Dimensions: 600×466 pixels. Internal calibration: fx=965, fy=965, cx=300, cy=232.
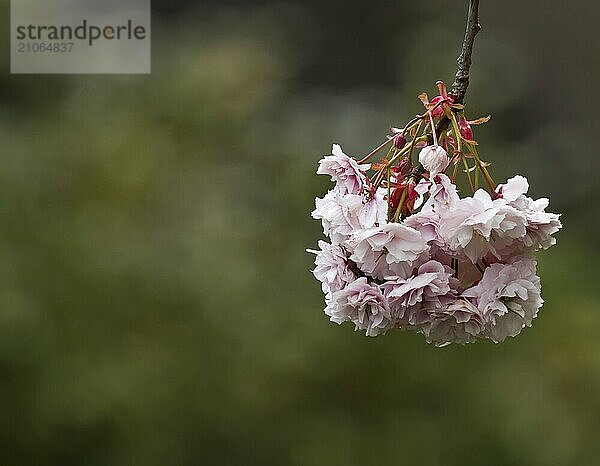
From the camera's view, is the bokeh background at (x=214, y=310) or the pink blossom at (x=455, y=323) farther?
the bokeh background at (x=214, y=310)

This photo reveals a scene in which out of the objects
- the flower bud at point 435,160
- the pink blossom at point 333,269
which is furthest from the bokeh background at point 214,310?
the flower bud at point 435,160

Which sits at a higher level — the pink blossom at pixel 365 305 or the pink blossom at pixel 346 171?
the pink blossom at pixel 346 171

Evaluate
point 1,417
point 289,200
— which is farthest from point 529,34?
point 1,417

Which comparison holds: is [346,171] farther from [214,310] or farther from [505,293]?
[214,310]

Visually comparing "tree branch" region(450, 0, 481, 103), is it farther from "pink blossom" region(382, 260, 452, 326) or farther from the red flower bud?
"pink blossom" region(382, 260, 452, 326)

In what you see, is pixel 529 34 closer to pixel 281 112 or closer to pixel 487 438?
pixel 281 112

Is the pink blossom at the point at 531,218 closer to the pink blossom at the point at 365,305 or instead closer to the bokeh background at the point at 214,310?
the pink blossom at the point at 365,305

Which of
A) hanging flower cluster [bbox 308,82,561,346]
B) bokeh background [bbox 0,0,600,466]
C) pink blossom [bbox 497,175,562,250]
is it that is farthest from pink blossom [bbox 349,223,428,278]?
bokeh background [bbox 0,0,600,466]
